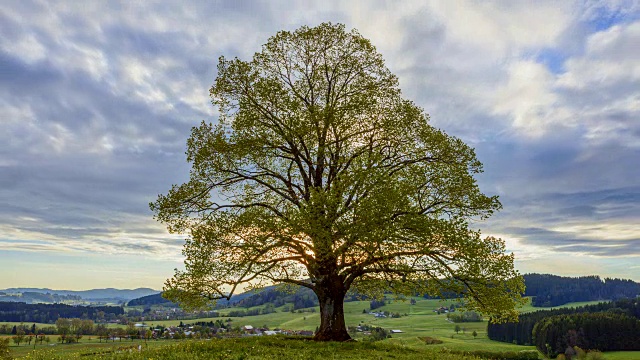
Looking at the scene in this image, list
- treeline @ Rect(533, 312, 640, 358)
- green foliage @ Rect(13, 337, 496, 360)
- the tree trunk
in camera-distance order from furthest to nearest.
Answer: treeline @ Rect(533, 312, 640, 358) → the tree trunk → green foliage @ Rect(13, 337, 496, 360)

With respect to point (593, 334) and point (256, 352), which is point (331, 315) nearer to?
point (256, 352)

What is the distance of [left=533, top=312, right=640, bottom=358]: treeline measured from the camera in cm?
14512

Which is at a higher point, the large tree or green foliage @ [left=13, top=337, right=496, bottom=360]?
the large tree

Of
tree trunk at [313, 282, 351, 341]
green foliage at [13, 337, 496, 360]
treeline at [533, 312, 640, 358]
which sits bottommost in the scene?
treeline at [533, 312, 640, 358]

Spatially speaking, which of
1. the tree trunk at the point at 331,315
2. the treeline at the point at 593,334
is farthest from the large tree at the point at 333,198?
the treeline at the point at 593,334

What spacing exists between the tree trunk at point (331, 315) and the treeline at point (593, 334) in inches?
6152

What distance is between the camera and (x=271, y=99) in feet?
98.7

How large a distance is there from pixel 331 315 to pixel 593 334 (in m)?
165

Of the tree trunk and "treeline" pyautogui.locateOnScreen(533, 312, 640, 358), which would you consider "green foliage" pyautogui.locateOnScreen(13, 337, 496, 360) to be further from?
"treeline" pyautogui.locateOnScreen(533, 312, 640, 358)

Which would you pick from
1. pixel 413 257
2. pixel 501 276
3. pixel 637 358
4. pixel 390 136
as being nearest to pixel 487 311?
pixel 501 276

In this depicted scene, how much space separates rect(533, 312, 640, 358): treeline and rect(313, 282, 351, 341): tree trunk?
156264 millimetres

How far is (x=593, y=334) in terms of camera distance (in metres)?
149

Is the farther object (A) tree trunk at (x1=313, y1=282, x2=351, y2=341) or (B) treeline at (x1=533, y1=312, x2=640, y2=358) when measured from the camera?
(B) treeline at (x1=533, y1=312, x2=640, y2=358)

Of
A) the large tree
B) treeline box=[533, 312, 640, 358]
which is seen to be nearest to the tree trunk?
the large tree
